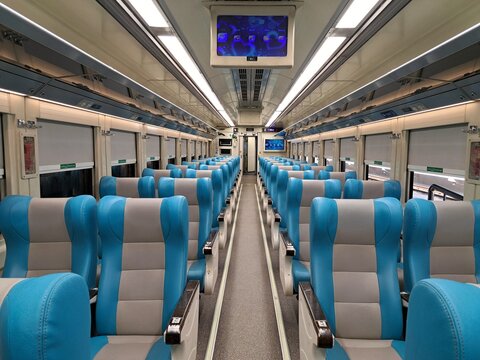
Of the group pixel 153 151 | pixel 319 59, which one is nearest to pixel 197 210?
pixel 319 59

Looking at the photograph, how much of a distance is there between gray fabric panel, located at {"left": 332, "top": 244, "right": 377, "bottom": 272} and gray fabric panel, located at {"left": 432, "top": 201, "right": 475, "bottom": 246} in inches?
20.5

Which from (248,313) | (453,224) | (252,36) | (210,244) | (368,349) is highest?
(252,36)

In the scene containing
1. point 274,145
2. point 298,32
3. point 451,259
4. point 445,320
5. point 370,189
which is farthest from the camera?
point 274,145

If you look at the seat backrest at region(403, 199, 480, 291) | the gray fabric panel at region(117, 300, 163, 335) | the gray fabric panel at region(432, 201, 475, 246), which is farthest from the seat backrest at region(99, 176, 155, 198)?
the gray fabric panel at region(432, 201, 475, 246)

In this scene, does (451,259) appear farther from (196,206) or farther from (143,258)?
(196,206)

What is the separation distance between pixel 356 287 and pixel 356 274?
9cm

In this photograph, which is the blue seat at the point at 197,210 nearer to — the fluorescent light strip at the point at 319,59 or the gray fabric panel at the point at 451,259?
the gray fabric panel at the point at 451,259

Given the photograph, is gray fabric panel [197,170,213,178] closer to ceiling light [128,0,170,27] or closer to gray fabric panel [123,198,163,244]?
ceiling light [128,0,170,27]

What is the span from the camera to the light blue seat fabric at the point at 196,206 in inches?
131

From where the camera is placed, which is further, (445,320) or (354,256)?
(354,256)

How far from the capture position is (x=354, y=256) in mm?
2102

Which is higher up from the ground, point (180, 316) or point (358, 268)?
Answer: point (358, 268)

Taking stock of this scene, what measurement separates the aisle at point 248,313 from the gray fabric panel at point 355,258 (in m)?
1.13

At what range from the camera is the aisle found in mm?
2629
